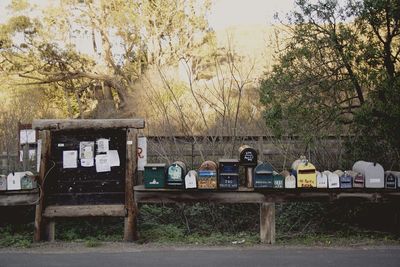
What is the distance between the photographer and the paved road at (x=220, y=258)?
22.0 feet

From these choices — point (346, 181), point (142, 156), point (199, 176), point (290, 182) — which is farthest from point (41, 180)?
point (346, 181)

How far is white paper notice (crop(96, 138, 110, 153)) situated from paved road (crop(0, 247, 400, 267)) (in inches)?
73.6

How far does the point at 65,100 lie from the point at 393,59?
27.2 m

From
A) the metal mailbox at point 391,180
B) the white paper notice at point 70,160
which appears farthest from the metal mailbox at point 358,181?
the white paper notice at point 70,160

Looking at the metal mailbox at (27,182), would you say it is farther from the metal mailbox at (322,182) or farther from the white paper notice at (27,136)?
the metal mailbox at (322,182)

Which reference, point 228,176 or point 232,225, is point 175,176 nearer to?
point 228,176

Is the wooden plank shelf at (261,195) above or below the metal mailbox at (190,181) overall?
below

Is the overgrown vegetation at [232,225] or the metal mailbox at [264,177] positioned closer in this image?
the metal mailbox at [264,177]

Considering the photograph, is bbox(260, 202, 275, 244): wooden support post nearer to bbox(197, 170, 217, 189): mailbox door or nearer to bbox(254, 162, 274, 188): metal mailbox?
bbox(254, 162, 274, 188): metal mailbox

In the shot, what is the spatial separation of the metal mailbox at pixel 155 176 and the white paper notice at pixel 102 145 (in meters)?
0.91

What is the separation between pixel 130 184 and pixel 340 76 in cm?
406

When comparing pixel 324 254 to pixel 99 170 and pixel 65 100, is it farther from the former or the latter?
pixel 65 100

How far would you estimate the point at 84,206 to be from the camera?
27.0 feet

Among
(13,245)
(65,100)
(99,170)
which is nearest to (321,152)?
(99,170)
